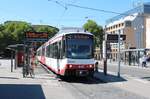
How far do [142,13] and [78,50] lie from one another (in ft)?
349

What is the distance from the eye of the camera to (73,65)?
2711 cm

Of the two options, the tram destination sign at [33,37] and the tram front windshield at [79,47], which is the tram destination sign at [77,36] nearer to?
the tram front windshield at [79,47]

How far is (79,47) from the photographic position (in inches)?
1084

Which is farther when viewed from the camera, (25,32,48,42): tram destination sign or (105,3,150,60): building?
(105,3,150,60): building

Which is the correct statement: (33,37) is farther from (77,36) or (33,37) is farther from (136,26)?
(136,26)

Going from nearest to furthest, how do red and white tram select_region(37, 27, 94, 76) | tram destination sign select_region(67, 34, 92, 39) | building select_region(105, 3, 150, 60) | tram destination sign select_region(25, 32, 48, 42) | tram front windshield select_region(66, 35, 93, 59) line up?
1. red and white tram select_region(37, 27, 94, 76)
2. tram front windshield select_region(66, 35, 93, 59)
3. tram destination sign select_region(67, 34, 92, 39)
4. tram destination sign select_region(25, 32, 48, 42)
5. building select_region(105, 3, 150, 60)

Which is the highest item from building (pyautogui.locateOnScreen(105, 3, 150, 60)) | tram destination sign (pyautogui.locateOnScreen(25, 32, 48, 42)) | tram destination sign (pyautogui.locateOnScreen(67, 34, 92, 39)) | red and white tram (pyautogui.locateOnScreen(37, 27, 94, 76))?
building (pyautogui.locateOnScreen(105, 3, 150, 60))

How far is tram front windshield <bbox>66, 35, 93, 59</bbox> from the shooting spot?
27391 mm

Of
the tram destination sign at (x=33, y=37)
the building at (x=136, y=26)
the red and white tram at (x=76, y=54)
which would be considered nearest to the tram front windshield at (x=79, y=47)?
the red and white tram at (x=76, y=54)

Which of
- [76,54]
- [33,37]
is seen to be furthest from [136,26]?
[76,54]

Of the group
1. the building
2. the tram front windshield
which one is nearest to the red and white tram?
the tram front windshield

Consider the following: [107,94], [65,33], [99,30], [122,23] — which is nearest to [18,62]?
[65,33]

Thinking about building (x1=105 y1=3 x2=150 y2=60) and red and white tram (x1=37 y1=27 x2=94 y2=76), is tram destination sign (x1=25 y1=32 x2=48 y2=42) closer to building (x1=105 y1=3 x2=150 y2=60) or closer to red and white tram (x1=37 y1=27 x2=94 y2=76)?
red and white tram (x1=37 y1=27 x2=94 y2=76)

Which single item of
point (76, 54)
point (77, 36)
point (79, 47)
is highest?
point (77, 36)
